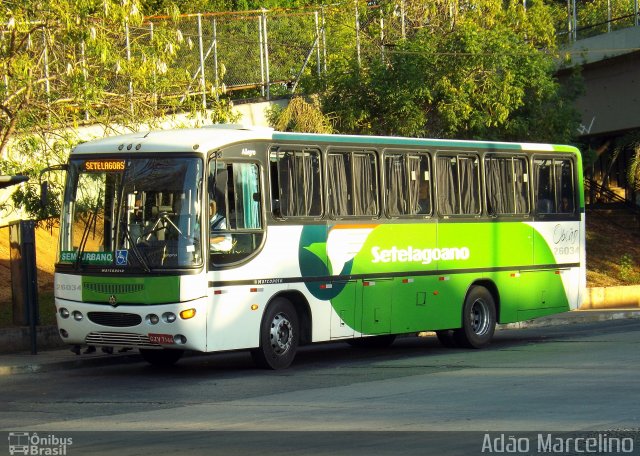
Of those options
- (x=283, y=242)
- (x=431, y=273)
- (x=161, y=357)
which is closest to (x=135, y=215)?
(x=283, y=242)

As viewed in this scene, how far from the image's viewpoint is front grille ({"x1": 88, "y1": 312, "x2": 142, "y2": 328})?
15156 millimetres

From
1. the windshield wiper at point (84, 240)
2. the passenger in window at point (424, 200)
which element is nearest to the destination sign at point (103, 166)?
the windshield wiper at point (84, 240)

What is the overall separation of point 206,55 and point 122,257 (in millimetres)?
12006

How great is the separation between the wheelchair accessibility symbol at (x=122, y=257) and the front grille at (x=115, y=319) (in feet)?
2.17

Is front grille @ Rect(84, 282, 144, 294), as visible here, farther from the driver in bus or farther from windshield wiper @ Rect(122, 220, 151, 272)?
the driver in bus

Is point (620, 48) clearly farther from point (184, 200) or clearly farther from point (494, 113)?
point (184, 200)

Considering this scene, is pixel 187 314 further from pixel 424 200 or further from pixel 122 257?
pixel 424 200

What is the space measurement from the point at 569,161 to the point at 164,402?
36.7 ft

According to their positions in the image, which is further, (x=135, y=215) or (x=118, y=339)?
(x=135, y=215)

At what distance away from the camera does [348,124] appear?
29.5 metres

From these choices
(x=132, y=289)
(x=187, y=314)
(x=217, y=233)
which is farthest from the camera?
(x=217, y=233)

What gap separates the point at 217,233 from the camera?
1530 cm

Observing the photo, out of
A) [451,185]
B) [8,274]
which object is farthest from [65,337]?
[8,274]

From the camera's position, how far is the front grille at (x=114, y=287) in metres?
15.1
